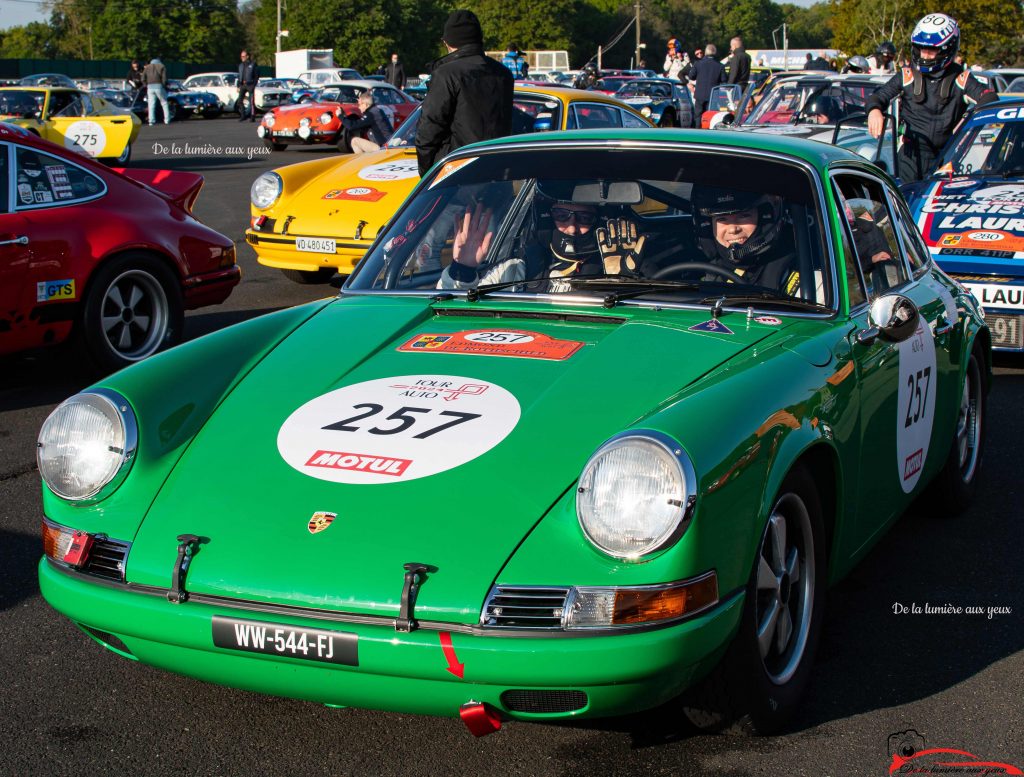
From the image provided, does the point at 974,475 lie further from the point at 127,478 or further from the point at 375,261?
the point at 127,478

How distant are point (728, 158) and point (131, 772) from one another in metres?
2.53

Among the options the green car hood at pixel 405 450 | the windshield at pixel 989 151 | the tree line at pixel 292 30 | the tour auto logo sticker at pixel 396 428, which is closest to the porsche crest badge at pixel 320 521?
the green car hood at pixel 405 450

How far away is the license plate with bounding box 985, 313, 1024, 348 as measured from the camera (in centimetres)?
690

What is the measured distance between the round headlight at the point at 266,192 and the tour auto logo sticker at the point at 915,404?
612 centimetres

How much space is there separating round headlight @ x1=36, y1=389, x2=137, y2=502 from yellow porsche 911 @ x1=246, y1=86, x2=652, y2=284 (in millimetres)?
5447

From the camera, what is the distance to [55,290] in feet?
21.7

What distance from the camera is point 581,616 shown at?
2.57 meters

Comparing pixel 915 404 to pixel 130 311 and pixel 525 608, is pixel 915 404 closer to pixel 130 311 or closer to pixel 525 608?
pixel 525 608

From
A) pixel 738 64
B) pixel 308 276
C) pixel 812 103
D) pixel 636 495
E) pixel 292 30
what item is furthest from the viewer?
pixel 292 30

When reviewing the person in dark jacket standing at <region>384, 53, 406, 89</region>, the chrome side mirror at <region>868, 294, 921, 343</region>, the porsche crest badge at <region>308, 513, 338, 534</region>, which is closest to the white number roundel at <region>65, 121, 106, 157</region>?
the person in dark jacket standing at <region>384, 53, 406, 89</region>

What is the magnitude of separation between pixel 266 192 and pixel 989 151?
5.09 metres

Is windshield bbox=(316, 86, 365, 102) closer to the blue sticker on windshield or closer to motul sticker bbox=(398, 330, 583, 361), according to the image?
motul sticker bbox=(398, 330, 583, 361)

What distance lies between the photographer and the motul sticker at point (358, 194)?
29.4 feet

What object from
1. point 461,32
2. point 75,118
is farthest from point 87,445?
point 75,118
